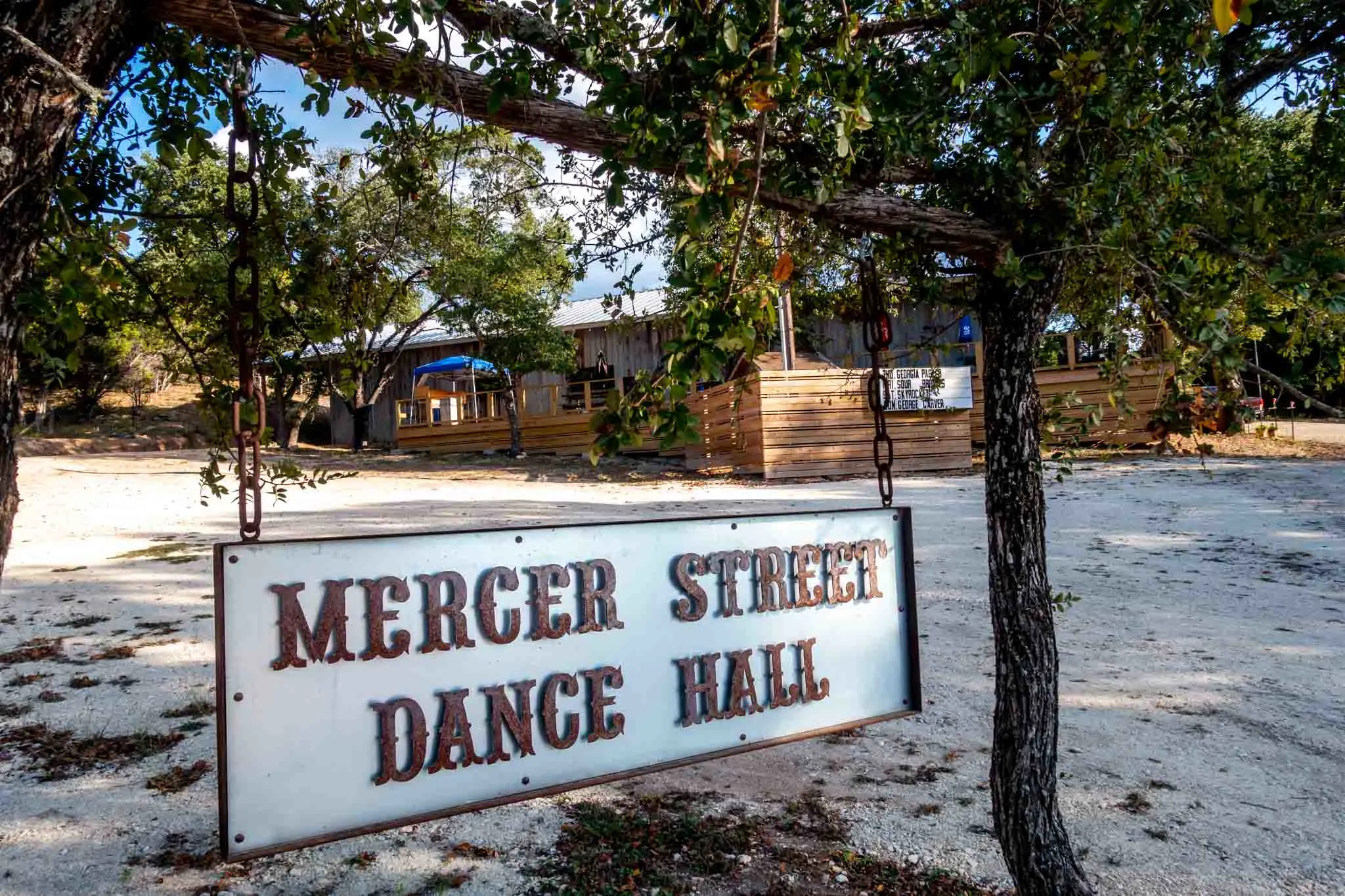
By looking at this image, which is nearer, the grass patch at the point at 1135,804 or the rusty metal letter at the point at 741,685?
the rusty metal letter at the point at 741,685

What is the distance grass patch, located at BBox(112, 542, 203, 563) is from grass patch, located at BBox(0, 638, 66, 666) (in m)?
2.68

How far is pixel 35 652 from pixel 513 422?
1724 cm

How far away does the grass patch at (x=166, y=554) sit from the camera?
880 cm

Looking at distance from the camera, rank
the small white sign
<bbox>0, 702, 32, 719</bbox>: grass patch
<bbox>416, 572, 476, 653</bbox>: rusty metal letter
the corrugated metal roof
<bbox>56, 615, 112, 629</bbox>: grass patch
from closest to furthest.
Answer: <bbox>416, 572, 476, 653</bbox>: rusty metal letter, <bbox>0, 702, 32, 719</bbox>: grass patch, <bbox>56, 615, 112, 629</bbox>: grass patch, the small white sign, the corrugated metal roof

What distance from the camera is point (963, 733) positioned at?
475 centimetres

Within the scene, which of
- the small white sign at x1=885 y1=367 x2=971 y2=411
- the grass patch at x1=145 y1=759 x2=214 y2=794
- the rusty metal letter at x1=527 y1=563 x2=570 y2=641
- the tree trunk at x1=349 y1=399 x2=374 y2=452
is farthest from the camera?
the tree trunk at x1=349 y1=399 x2=374 y2=452

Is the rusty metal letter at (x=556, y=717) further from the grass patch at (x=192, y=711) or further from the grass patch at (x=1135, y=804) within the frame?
the grass patch at (x=192, y=711)

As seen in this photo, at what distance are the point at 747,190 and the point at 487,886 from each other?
8.75 ft

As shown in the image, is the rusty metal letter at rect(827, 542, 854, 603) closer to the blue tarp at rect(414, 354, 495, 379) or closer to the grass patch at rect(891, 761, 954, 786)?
the grass patch at rect(891, 761, 954, 786)

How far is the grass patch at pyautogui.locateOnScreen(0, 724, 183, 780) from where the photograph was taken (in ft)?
13.7

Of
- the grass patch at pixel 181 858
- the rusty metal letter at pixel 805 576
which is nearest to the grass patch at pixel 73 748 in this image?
the grass patch at pixel 181 858

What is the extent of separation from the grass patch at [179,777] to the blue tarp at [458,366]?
62.6 ft

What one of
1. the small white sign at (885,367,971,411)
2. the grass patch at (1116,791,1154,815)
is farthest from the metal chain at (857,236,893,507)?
the small white sign at (885,367,971,411)

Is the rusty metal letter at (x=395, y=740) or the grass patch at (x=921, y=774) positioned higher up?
the rusty metal letter at (x=395, y=740)
